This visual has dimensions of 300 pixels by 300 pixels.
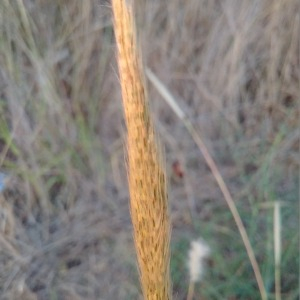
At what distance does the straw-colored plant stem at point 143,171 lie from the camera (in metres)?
0.91

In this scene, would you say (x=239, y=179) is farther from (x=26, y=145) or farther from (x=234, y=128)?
(x=26, y=145)

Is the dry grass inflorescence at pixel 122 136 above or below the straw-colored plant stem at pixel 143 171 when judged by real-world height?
above

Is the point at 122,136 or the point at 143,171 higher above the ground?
the point at 122,136

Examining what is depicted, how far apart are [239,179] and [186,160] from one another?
0.17 m

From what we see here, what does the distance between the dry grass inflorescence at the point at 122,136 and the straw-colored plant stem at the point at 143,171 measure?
2.67 feet

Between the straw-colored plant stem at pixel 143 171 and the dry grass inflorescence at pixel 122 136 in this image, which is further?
the dry grass inflorescence at pixel 122 136

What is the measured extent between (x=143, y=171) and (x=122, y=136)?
1162 mm

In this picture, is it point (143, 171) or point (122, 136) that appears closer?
point (143, 171)

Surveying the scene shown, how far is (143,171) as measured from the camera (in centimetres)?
98

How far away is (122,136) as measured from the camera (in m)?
2.14

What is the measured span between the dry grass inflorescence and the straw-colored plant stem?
81 centimetres

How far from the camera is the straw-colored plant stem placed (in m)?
0.91

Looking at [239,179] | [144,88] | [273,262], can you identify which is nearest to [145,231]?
[144,88]

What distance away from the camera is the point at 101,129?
88.1 inches
